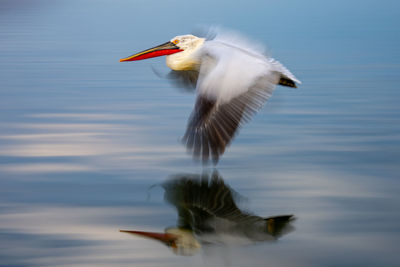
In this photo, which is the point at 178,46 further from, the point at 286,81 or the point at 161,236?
the point at 161,236

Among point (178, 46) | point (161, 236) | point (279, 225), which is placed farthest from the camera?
point (178, 46)

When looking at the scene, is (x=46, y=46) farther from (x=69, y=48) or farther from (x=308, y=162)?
(x=308, y=162)

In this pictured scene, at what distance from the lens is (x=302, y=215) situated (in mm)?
4703

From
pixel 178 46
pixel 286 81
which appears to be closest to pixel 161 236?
pixel 286 81

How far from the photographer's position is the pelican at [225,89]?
17.7 ft

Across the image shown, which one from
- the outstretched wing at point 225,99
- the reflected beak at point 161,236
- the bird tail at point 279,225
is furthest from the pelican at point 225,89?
the reflected beak at point 161,236

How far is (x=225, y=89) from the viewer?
558 cm

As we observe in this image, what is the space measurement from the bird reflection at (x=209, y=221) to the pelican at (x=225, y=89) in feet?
0.89

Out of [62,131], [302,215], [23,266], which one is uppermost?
[62,131]

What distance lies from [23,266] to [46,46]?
404 inches

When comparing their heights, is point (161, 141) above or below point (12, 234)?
above

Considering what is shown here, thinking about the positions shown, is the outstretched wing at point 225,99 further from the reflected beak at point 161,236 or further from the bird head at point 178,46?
the reflected beak at point 161,236

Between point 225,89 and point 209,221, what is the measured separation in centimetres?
125

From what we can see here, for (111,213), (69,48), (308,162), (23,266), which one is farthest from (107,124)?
(69,48)
